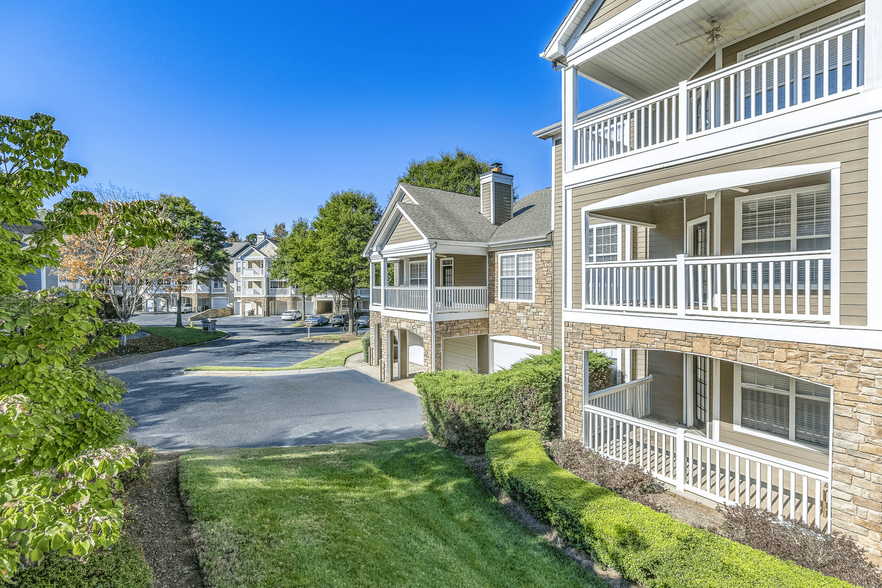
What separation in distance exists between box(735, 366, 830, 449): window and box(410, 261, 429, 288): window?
13.4 metres

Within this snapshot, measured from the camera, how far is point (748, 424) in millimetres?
7820

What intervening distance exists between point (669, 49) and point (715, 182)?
143 inches

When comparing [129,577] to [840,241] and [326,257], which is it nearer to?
[840,241]

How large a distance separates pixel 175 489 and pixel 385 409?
6565 millimetres

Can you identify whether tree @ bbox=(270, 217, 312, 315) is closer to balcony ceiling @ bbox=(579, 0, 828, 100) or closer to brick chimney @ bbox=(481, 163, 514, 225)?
brick chimney @ bbox=(481, 163, 514, 225)

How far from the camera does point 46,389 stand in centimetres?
304

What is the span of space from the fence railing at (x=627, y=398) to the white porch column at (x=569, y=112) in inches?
186

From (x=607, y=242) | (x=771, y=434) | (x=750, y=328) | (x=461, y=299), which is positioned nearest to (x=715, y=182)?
(x=750, y=328)

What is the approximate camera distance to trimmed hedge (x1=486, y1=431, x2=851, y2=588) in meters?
4.20

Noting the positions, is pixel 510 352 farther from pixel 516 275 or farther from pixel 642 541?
pixel 642 541

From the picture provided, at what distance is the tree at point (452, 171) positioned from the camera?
126 feet

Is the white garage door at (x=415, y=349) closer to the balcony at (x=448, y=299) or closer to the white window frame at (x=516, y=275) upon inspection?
the balcony at (x=448, y=299)

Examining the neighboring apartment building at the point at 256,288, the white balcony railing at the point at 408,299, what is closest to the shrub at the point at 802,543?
the white balcony railing at the point at 408,299

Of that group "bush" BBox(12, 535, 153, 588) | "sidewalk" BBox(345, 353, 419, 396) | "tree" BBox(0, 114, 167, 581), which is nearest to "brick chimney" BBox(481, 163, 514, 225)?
"sidewalk" BBox(345, 353, 419, 396)
